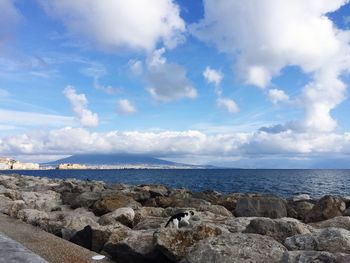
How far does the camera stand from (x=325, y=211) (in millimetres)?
17469

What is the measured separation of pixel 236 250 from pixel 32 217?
8069 millimetres

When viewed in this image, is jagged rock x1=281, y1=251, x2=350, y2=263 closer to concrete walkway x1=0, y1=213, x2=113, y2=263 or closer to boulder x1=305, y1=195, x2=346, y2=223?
concrete walkway x1=0, y1=213, x2=113, y2=263

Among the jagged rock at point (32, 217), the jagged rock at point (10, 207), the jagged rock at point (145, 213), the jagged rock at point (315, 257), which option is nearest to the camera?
the jagged rock at point (315, 257)

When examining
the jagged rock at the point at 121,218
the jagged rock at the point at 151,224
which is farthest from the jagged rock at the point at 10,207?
the jagged rock at the point at 151,224

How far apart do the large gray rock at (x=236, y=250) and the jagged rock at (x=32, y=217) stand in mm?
6653

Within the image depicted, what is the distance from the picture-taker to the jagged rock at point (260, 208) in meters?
16.9

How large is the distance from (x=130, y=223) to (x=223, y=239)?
22.2ft

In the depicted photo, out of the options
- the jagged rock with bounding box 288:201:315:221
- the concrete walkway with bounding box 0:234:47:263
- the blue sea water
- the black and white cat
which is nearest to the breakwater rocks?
the black and white cat

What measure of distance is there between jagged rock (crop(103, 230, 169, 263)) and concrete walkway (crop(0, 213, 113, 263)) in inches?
14.1

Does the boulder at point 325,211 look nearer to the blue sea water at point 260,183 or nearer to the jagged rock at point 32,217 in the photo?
the jagged rock at point 32,217

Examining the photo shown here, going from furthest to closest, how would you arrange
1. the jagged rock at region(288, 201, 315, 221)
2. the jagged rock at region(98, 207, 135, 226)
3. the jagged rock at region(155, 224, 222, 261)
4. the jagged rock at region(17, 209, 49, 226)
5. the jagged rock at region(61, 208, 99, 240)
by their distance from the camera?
the jagged rock at region(288, 201, 315, 221) < the jagged rock at region(98, 207, 135, 226) < the jagged rock at region(17, 209, 49, 226) < the jagged rock at region(61, 208, 99, 240) < the jagged rock at region(155, 224, 222, 261)

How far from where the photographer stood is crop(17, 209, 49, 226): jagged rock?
13.1 m

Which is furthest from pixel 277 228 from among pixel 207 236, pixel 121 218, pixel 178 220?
pixel 121 218

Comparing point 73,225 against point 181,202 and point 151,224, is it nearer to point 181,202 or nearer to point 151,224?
point 151,224
